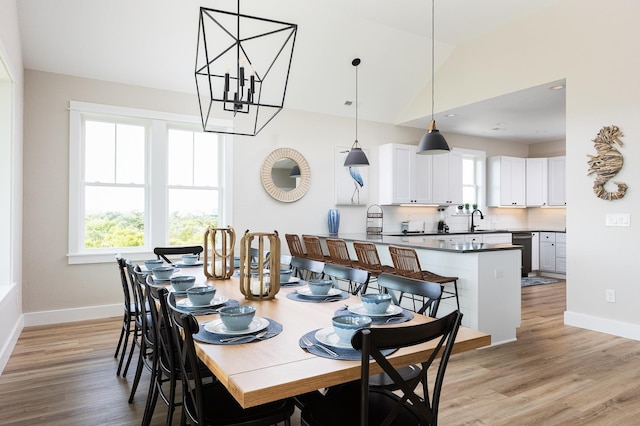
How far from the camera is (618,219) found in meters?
4.28

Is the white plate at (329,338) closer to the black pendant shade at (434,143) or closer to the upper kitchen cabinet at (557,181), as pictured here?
the black pendant shade at (434,143)

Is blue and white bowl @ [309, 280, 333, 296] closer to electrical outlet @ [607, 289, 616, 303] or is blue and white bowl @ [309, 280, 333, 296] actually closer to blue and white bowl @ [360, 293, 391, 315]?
blue and white bowl @ [360, 293, 391, 315]

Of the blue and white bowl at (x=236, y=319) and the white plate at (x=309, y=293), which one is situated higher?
the blue and white bowl at (x=236, y=319)

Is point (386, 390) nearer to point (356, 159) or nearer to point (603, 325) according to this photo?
point (603, 325)

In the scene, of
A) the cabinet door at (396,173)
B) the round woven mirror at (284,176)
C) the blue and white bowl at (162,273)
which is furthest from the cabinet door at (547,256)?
the blue and white bowl at (162,273)

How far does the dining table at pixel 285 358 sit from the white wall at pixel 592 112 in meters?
3.43

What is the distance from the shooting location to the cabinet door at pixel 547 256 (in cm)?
797

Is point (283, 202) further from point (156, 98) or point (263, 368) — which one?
point (263, 368)

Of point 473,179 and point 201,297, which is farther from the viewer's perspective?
point 473,179

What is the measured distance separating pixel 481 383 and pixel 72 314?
14.4ft

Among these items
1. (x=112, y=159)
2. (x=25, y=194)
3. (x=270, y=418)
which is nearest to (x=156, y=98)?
(x=112, y=159)

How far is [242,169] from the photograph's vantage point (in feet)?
19.1

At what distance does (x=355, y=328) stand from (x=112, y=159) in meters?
4.60

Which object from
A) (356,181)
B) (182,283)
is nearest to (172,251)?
(182,283)
